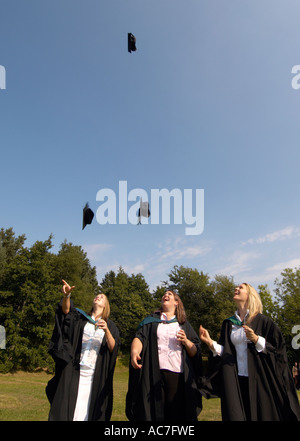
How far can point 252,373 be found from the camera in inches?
135

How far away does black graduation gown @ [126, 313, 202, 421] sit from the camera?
3.52 meters

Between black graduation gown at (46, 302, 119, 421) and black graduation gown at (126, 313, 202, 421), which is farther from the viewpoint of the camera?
black graduation gown at (46, 302, 119, 421)

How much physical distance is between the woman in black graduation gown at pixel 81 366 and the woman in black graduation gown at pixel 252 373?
132cm

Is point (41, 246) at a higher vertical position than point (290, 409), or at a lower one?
higher

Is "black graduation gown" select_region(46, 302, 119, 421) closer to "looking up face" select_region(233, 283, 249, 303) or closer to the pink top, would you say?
the pink top

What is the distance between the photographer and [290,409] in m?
3.25

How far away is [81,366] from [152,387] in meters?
0.99

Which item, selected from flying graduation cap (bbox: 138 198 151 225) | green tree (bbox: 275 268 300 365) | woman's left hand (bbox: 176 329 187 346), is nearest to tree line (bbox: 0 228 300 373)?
green tree (bbox: 275 268 300 365)

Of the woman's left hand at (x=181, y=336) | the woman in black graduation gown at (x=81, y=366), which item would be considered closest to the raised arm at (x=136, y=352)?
the woman in black graduation gown at (x=81, y=366)

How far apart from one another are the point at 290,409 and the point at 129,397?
1960 mm

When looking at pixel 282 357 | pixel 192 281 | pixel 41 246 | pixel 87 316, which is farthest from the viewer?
pixel 192 281
